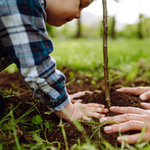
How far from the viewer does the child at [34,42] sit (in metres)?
0.87

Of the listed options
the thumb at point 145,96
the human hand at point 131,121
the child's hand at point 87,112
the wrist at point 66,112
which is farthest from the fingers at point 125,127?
the thumb at point 145,96

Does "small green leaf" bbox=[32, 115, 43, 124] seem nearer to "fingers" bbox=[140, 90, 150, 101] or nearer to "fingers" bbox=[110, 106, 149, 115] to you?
"fingers" bbox=[110, 106, 149, 115]

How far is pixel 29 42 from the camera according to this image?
909mm

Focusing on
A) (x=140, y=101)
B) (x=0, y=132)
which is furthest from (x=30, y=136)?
(x=140, y=101)

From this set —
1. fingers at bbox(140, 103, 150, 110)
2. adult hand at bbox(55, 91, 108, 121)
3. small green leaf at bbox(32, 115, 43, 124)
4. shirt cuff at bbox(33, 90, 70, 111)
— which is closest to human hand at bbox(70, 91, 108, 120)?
adult hand at bbox(55, 91, 108, 121)

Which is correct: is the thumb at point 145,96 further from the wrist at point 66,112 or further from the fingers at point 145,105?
the wrist at point 66,112

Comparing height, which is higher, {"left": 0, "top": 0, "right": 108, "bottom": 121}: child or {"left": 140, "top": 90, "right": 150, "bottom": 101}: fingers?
{"left": 0, "top": 0, "right": 108, "bottom": 121}: child

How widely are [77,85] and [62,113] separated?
98 cm

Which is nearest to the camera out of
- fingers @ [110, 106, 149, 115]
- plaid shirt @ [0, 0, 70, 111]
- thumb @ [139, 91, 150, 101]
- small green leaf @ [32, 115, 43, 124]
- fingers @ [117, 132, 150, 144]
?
plaid shirt @ [0, 0, 70, 111]

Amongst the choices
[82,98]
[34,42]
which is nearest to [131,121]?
[82,98]

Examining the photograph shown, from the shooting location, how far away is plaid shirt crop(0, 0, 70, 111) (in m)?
0.86

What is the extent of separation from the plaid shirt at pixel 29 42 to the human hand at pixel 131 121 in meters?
0.54

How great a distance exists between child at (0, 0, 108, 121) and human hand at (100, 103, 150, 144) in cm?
42

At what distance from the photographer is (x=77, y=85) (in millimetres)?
2160
